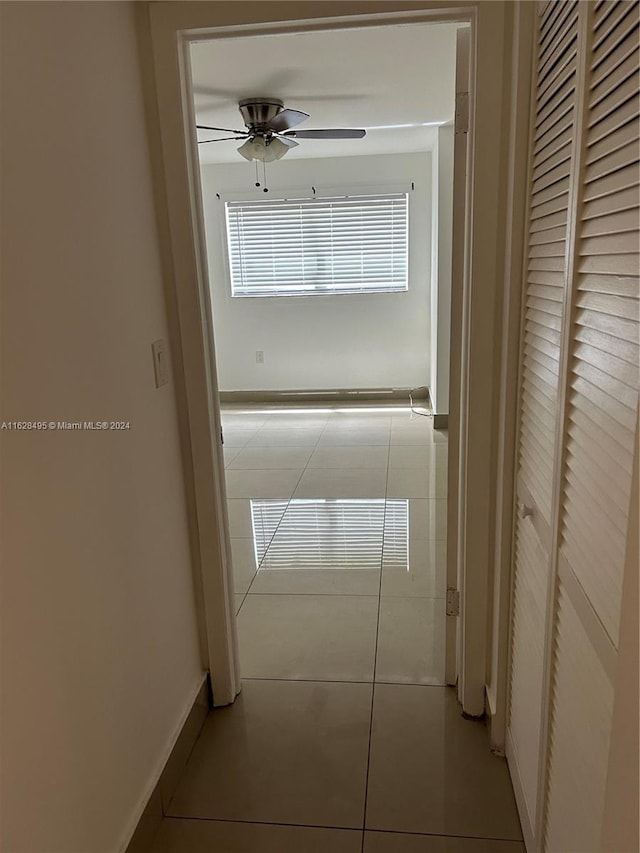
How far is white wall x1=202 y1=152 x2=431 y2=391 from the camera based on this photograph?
5.59 meters

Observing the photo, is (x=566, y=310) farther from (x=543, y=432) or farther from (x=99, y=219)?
(x=99, y=219)

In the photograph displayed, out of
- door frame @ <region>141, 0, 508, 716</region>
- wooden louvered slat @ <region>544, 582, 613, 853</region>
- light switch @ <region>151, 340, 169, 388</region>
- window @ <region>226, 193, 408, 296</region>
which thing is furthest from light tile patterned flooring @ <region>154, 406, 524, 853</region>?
window @ <region>226, 193, 408, 296</region>

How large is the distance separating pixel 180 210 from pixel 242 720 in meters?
1.53

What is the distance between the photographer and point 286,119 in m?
3.38

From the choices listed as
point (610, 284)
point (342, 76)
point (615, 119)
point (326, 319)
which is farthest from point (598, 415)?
point (326, 319)

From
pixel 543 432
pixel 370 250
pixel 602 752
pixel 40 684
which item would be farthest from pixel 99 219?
pixel 370 250

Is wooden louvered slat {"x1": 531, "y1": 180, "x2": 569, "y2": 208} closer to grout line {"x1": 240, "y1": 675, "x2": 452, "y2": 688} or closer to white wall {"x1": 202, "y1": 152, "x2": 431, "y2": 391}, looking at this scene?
grout line {"x1": 240, "y1": 675, "x2": 452, "y2": 688}

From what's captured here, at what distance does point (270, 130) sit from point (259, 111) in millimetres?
126

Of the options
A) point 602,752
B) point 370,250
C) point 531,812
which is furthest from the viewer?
point 370,250

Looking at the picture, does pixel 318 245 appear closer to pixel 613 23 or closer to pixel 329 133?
pixel 329 133

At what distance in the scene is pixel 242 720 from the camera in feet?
6.33

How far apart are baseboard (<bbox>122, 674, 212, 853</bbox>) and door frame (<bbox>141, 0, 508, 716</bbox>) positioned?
84 mm

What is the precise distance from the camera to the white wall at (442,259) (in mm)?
4449

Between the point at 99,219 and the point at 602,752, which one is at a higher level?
the point at 99,219
